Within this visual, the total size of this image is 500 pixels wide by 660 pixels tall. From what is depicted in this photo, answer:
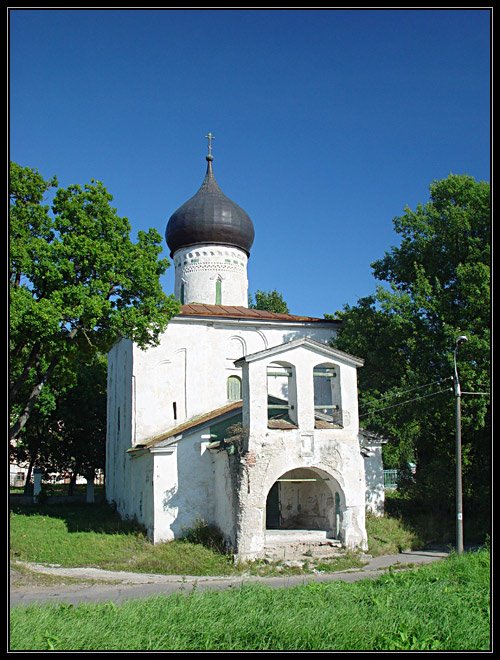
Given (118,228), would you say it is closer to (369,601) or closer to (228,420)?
(228,420)

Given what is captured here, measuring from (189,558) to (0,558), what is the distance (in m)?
7.09

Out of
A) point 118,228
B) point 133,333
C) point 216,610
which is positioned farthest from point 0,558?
point 118,228

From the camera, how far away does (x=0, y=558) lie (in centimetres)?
923

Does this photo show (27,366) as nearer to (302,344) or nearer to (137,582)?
(137,582)

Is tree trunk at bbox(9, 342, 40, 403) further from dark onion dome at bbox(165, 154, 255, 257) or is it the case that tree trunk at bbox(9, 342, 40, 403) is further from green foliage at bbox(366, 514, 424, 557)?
dark onion dome at bbox(165, 154, 255, 257)

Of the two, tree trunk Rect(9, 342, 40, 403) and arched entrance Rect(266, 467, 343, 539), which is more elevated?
tree trunk Rect(9, 342, 40, 403)

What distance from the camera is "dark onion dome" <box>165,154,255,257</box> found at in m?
25.5

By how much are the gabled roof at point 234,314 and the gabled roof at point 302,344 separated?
5.40 m

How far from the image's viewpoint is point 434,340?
18.2 meters

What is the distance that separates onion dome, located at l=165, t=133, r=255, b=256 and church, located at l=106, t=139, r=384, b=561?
0.17ft

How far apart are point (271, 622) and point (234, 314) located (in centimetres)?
1459

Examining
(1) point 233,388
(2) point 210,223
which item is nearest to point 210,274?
(2) point 210,223

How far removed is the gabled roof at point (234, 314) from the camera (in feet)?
71.9

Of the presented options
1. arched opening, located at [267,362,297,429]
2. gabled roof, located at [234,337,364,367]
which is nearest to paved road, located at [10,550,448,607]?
arched opening, located at [267,362,297,429]
